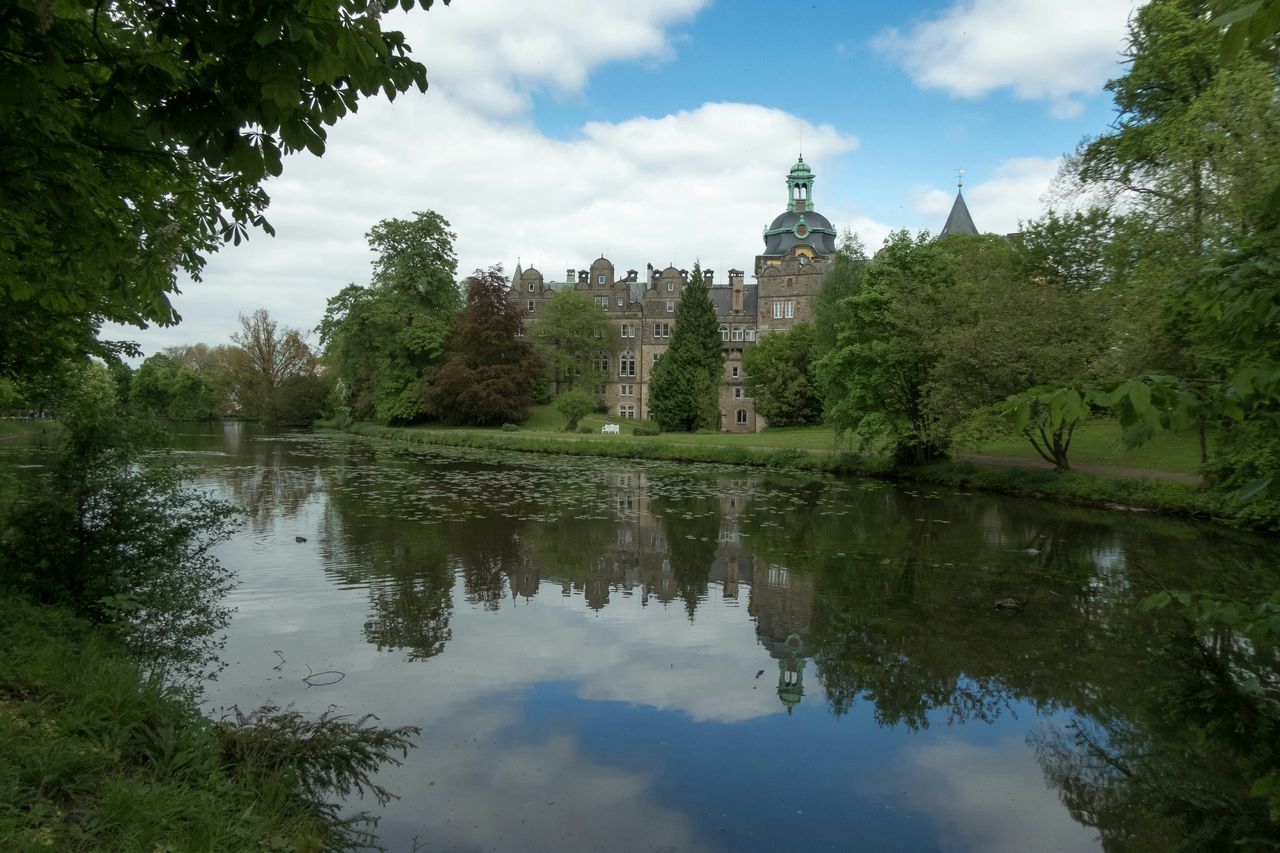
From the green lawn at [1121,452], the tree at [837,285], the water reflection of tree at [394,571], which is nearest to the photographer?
the water reflection of tree at [394,571]

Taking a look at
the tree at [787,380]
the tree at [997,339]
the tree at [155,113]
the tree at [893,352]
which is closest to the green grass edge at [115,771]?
the tree at [155,113]

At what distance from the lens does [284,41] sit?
2.84 metres

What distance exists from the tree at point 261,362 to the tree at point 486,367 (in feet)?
85.3

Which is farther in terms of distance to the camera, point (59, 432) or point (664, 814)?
point (59, 432)

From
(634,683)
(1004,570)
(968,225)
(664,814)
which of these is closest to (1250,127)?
(1004,570)

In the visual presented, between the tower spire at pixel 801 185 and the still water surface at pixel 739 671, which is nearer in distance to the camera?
the still water surface at pixel 739 671

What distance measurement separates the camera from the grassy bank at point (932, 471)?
702 inches

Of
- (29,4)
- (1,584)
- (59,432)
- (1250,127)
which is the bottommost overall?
(1,584)

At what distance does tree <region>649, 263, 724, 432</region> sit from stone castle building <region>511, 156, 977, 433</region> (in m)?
7.68

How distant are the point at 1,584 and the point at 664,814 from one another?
6161mm

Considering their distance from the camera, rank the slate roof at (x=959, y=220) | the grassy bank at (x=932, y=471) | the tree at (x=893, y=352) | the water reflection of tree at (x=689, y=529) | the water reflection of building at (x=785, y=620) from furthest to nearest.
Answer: the slate roof at (x=959, y=220) < the tree at (x=893, y=352) < the grassy bank at (x=932, y=471) < the water reflection of tree at (x=689, y=529) < the water reflection of building at (x=785, y=620)

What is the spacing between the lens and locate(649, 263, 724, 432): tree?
159 ft

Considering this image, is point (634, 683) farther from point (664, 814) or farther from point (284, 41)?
point (284, 41)

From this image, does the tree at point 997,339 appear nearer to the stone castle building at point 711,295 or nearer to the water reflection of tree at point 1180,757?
the water reflection of tree at point 1180,757
